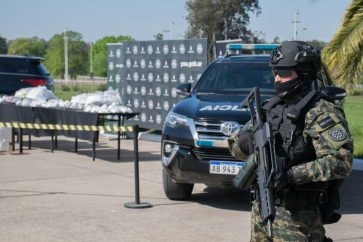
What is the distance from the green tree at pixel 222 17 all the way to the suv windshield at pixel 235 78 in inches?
1804

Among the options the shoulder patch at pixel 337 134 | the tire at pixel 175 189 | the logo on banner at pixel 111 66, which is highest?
the logo on banner at pixel 111 66

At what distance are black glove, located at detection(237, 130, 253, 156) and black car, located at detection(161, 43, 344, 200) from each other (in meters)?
3.69

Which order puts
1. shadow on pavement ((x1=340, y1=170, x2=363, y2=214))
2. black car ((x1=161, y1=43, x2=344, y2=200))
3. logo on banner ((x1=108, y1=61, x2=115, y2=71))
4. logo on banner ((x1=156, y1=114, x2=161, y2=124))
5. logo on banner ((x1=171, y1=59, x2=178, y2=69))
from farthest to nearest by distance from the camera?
logo on banner ((x1=108, y1=61, x2=115, y2=71)) → logo on banner ((x1=156, y1=114, x2=161, y2=124)) → logo on banner ((x1=171, y1=59, x2=178, y2=69)) → shadow on pavement ((x1=340, y1=170, x2=363, y2=214)) → black car ((x1=161, y1=43, x2=344, y2=200))

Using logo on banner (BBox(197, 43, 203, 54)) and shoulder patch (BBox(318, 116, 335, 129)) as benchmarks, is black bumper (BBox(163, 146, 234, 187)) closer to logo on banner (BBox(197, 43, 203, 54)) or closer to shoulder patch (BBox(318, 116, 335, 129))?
shoulder patch (BBox(318, 116, 335, 129))

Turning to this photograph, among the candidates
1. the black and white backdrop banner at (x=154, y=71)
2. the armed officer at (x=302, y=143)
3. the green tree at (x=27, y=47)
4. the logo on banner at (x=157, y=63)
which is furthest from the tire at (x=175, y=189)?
the green tree at (x=27, y=47)

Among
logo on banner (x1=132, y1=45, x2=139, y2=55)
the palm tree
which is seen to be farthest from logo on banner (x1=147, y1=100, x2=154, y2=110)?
the palm tree

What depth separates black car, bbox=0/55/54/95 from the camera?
17.4 m

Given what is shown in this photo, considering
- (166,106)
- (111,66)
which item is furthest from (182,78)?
(111,66)

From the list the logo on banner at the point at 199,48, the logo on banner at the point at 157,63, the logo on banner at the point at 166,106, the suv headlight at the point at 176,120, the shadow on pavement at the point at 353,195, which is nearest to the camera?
the suv headlight at the point at 176,120

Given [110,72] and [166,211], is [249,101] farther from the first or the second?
[110,72]

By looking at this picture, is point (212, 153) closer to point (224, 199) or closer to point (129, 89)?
point (224, 199)

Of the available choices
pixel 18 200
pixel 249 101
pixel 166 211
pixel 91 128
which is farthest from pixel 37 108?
pixel 249 101

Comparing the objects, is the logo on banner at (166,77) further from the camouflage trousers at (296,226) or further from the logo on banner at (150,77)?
the camouflage trousers at (296,226)

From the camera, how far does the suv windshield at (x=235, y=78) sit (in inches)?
363
